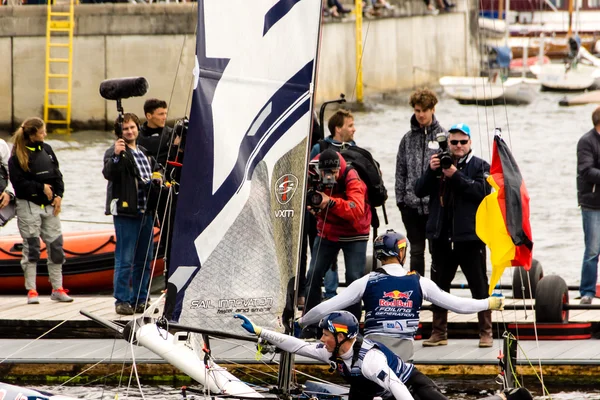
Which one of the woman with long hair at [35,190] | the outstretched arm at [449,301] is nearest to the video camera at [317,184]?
the outstretched arm at [449,301]

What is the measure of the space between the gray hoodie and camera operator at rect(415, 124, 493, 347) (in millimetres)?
325

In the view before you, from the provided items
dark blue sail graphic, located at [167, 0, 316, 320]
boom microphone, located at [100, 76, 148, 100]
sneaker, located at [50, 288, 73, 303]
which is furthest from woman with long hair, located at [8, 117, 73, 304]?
dark blue sail graphic, located at [167, 0, 316, 320]

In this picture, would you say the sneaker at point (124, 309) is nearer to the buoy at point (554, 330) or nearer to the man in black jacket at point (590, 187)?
the buoy at point (554, 330)

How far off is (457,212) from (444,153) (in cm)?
52

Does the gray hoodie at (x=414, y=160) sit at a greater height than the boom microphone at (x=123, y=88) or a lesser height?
lesser

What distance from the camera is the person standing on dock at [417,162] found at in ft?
33.8

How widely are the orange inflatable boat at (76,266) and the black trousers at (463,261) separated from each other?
415 cm

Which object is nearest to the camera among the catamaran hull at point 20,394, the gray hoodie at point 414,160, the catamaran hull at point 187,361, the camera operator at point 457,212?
the catamaran hull at point 20,394

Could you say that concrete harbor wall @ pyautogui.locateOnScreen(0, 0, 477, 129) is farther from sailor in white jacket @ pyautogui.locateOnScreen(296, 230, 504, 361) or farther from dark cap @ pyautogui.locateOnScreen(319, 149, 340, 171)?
sailor in white jacket @ pyautogui.locateOnScreen(296, 230, 504, 361)

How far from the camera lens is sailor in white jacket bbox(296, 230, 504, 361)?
25.6 feet

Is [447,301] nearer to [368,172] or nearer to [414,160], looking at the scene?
[368,172]

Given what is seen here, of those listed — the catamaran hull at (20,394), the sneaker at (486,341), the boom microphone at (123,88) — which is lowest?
the sneaker at (486,341)

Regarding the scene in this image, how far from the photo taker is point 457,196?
1004 cm

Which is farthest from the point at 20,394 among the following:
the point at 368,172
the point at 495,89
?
the point at 495,89
